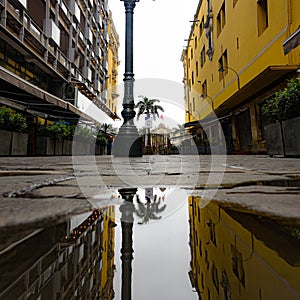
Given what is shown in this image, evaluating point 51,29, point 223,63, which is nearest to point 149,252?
point 51,29

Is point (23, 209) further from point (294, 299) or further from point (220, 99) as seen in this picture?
point (220, 99)

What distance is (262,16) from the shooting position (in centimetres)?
1172

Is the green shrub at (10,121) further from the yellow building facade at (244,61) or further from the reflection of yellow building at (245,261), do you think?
the reflection of yellow building at (245,261)

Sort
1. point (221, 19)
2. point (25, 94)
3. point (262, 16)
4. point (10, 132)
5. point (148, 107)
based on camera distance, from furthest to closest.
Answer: point (148, 107)
point (221, 19)
point (262, 16)
point (25, 94)
point (10, 132)

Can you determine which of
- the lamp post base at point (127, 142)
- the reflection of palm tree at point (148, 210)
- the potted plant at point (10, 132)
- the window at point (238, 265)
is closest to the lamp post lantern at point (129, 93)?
the lamp post base at point (127, 142)

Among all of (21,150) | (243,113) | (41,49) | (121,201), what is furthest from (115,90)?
(121,201)

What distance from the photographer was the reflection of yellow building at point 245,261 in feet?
1.55

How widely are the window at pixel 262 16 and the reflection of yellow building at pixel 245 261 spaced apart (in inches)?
510

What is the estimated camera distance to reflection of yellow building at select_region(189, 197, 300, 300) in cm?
47

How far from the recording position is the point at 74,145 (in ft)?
50.0

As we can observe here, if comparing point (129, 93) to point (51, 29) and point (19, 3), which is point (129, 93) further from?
point (51, 29)

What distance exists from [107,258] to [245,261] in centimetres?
31

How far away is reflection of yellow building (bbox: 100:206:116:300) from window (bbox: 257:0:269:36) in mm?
13009

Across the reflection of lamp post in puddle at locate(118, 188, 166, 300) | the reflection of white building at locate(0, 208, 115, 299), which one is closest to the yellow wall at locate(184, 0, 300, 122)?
the reflection of lamp post in puddle at locate(118, 188, 166, 300)
